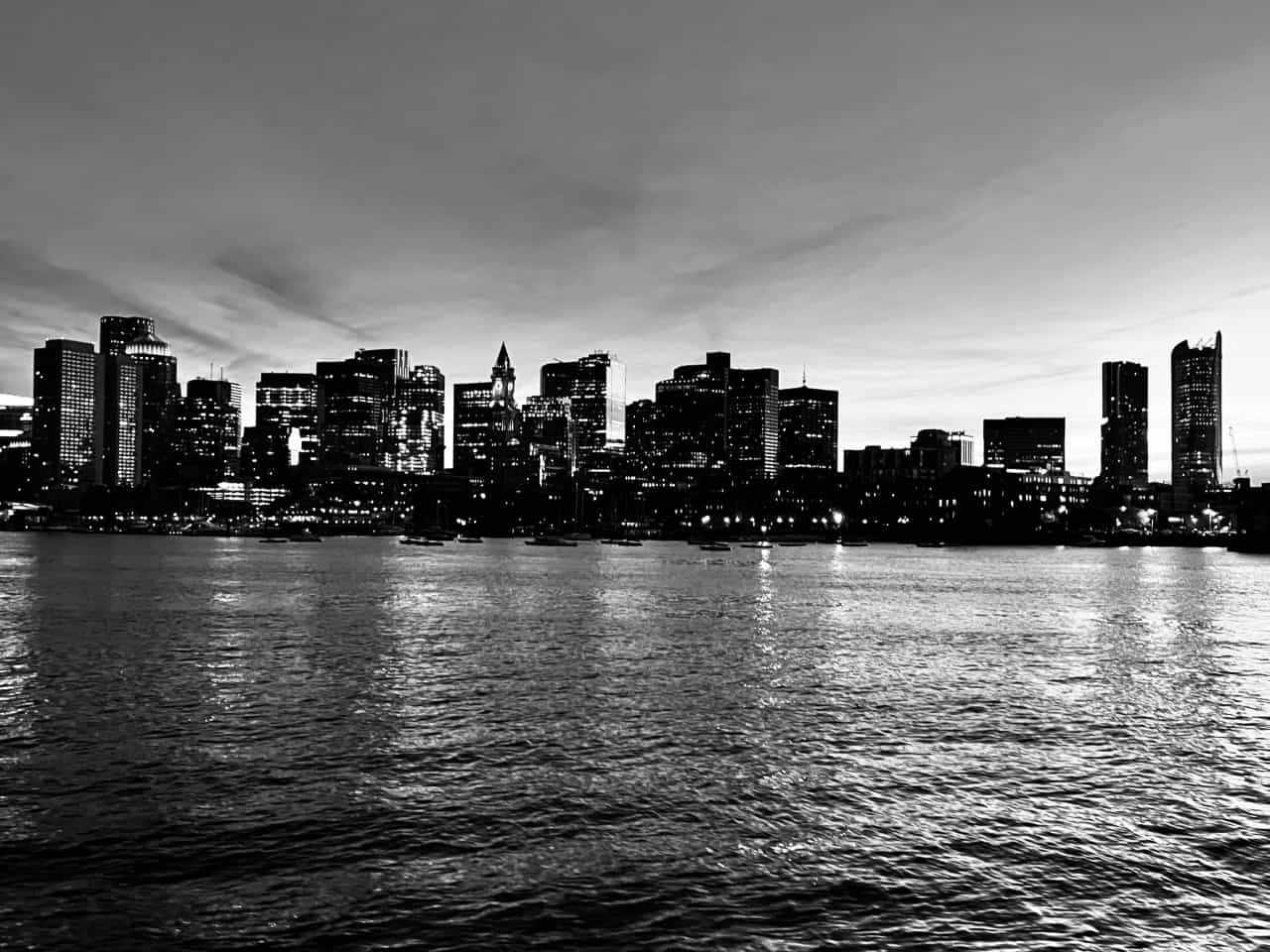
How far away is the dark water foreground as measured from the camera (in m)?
19.0

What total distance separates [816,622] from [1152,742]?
136 ft

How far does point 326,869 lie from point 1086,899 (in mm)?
14891

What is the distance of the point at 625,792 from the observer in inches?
1083

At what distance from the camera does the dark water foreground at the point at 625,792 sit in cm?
1900

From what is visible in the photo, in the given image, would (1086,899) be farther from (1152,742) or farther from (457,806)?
(1152,742)

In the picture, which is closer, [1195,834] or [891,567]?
[1195,834]

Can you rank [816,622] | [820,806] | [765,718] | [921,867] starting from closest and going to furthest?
[921,867], [820,806], [765,718], [816,622]

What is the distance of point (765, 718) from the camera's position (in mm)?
37875

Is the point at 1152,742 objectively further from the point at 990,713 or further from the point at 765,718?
the point at 765,718

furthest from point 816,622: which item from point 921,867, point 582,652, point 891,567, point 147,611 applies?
point 891,567

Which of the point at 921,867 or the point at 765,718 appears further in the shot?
the point at 765,718

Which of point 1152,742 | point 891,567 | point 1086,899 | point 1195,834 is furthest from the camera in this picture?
point 891,567

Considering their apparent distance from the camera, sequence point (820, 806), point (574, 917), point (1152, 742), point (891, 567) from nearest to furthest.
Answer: point (574, 917) → point (820, 806) → point (1152, 742) → point (891, 567)

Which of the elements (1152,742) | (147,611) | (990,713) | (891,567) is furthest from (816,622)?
(891,567)
